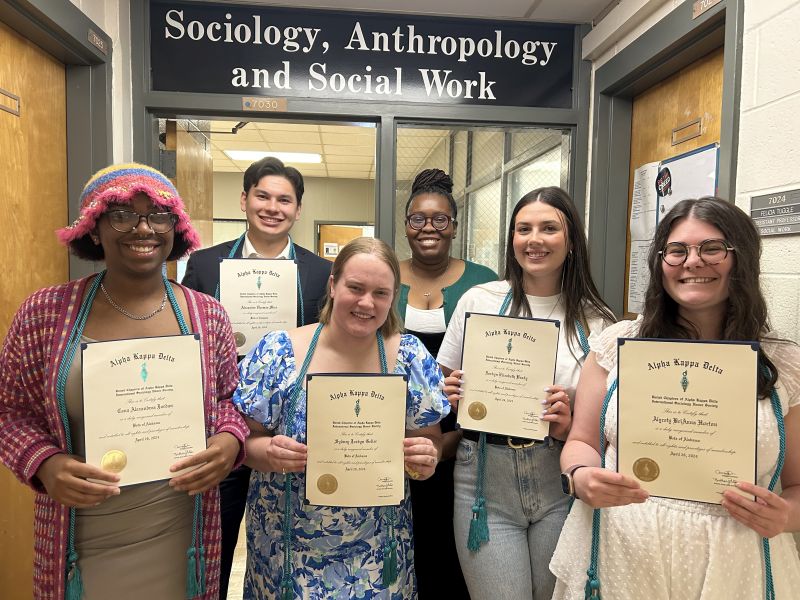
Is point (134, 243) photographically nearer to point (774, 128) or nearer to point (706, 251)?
point (706, 251)

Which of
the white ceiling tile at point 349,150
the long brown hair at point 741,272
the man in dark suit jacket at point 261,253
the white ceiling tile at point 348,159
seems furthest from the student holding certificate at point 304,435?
the white ceiling tile at point 348,159

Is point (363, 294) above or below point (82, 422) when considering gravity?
above

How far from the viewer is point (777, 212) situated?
1.56 metres

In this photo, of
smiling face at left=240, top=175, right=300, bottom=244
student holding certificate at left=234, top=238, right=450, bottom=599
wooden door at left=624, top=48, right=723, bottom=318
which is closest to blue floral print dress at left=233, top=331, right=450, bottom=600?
student holding certificate at left=234, top=238, right=450, bottom=599

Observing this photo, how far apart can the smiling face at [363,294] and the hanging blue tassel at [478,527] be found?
580mm

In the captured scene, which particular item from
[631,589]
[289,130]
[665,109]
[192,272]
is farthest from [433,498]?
[289,130]

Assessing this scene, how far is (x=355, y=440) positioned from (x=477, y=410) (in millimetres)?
380

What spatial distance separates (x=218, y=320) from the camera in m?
1.41

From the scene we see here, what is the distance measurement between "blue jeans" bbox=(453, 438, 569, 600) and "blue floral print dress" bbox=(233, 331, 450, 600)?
0.72 feet

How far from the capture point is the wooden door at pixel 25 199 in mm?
1970

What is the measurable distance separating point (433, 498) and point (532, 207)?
112 centimetres

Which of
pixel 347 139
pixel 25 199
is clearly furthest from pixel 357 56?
pixel 347 139

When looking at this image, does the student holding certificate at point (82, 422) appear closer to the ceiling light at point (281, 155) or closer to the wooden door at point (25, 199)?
the wooden door at point (25, 199)

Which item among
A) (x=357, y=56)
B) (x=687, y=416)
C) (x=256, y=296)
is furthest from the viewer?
(x=357, y=56)
